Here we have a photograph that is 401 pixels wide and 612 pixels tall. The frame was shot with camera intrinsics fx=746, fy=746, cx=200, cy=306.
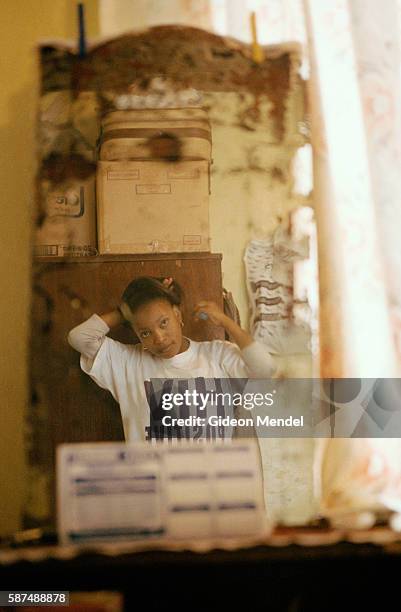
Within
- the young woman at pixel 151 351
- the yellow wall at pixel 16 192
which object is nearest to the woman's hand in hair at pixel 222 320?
the young woman at pixel 151 351

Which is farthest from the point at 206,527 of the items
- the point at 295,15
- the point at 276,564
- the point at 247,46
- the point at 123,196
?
the point at 295,15

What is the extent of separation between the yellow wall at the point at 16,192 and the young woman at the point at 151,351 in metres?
0.17

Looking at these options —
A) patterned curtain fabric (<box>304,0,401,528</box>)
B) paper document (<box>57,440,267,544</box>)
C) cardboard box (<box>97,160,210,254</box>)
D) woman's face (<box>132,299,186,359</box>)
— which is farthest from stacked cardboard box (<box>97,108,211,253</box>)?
paper document (<box>57,440,267,544</box>)

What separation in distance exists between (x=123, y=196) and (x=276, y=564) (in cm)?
65

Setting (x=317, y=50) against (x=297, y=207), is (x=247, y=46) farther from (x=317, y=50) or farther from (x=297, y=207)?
(x=297, y=207)

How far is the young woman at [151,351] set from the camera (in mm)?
1172

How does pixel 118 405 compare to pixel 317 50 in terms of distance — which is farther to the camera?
pixel 317 50

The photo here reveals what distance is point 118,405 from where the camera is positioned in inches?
46.1

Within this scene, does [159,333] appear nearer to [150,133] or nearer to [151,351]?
[151,351]

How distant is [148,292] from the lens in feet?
3.90

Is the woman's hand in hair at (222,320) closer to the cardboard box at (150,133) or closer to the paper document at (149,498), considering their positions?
the cardboard box at (150,133)

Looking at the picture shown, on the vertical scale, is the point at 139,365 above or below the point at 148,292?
below

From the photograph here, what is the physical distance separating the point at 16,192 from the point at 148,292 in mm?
333

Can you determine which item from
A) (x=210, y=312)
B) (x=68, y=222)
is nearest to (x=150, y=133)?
(x=68, y=222)
